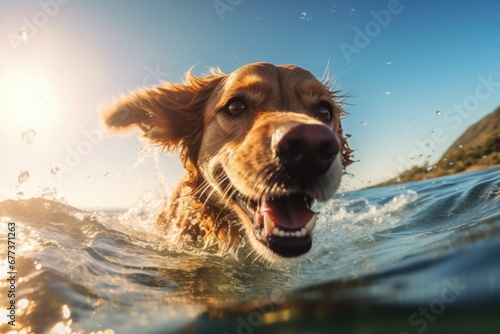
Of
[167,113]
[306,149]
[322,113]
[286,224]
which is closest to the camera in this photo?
[306,149]

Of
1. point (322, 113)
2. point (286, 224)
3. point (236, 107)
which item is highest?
point (236, 107)

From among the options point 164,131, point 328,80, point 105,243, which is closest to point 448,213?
point 328,80

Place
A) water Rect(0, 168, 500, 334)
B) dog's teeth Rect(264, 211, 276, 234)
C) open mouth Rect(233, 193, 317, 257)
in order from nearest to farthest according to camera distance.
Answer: water Rect(0, 168, 500, 334), open mouth Rect(233, 193, 317, 257), dog's teeth Rect(264, 211, 276, 234)

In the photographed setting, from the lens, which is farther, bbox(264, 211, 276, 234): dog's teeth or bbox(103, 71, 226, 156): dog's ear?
bbox(103, 71, 226, 156): dog's ear

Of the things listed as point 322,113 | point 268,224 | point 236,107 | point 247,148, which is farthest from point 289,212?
point 322,113

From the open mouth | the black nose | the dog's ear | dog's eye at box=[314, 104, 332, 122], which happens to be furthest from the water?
dog's eye at box=[314, 104, 332, 122]

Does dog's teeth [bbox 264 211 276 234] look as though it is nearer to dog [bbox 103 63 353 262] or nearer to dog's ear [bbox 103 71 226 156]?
dog [bbox 103 63 353 262]

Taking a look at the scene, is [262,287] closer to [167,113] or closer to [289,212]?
[289,212]

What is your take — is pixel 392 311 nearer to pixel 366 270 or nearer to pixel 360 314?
pixel 360 314
